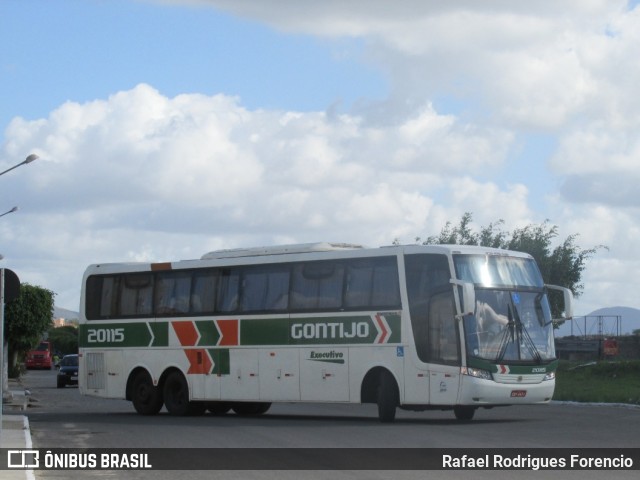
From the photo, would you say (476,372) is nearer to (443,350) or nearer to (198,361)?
(443,350)

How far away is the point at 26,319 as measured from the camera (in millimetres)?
72125

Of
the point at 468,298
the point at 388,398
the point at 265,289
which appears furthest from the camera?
the point at 265,289

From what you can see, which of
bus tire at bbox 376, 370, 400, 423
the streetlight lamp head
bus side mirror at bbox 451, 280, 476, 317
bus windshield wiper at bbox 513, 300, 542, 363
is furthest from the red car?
bus side mirror at bbox 451, 280, 476, 317

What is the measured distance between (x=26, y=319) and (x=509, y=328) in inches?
2036

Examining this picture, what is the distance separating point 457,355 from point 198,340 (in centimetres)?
723

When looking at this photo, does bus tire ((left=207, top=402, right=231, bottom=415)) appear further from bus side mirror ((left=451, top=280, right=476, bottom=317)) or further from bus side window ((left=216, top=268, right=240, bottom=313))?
bus side mirror ((left=451, top=280, right=476, bottom=317))

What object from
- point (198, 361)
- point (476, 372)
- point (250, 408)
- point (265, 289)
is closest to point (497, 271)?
point (476, 372)

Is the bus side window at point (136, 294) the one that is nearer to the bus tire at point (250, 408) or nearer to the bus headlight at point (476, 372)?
the bus tire at point (250, 408)

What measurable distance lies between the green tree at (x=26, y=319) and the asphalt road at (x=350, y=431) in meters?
41.5

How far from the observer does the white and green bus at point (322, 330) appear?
80.0 feet

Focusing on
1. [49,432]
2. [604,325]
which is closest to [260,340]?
[49,432]

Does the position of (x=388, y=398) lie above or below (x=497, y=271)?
below

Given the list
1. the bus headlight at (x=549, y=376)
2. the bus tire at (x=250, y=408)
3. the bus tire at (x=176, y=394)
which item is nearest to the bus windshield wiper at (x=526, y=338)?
the bus headlight at (x=549, y=376)

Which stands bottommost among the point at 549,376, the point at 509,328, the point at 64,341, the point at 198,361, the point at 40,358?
the point at 549,376
